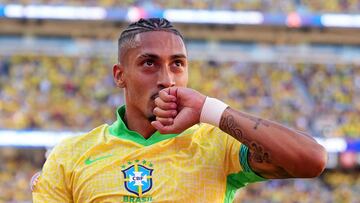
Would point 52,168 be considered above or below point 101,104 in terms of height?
above

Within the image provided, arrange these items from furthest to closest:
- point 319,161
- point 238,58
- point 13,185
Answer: point 238,58, point 13,185, point 319,161

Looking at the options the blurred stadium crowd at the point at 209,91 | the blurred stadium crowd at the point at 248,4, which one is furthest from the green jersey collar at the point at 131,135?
the blurred stadium crowd at the point at 248,4

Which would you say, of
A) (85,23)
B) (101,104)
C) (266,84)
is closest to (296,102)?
(266,84)

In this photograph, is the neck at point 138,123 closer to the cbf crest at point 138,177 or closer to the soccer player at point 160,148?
the soccer player at point 160,148

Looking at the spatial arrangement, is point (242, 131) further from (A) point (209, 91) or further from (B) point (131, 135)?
(A) point (209, 91)

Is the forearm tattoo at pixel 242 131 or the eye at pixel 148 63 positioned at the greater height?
the eye at pixel 148 63

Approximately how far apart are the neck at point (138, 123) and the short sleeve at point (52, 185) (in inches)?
15.0

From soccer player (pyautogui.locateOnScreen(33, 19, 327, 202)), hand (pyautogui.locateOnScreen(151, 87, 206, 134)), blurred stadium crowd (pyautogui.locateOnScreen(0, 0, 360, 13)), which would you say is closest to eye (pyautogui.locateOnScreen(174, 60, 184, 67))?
soccer player (pyautogui.locateOnScreen(33, 19, 327, 202))

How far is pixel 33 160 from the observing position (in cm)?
1883

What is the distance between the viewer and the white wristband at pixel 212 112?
2.82m

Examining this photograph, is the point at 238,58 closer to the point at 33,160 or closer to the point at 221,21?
the point at 221,21

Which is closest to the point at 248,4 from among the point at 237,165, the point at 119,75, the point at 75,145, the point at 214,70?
the point at 214,70

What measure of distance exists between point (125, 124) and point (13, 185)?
47.1ft

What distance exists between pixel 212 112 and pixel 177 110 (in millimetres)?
140
